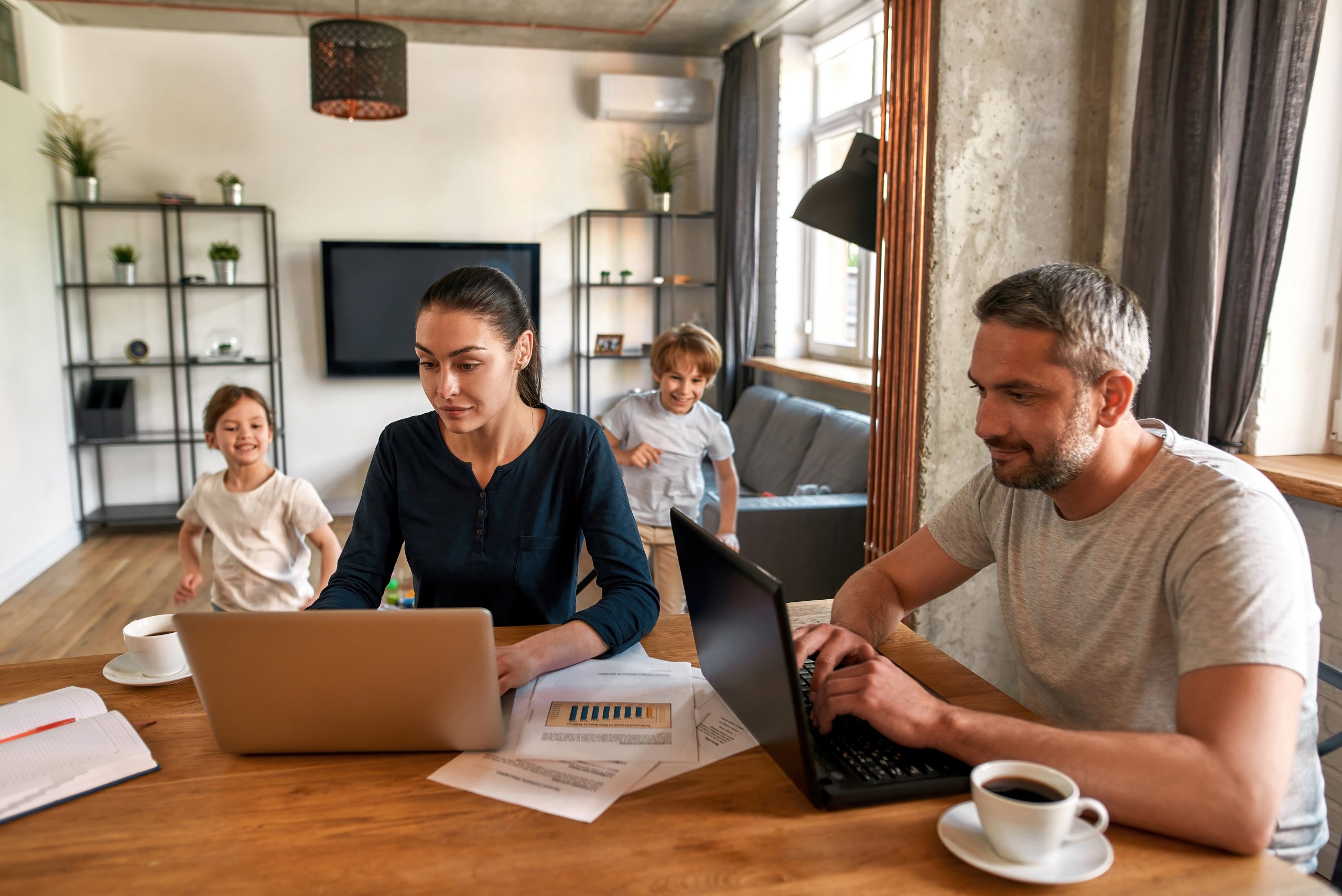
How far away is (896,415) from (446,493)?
144 cm

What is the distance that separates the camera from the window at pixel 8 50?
4492 mm

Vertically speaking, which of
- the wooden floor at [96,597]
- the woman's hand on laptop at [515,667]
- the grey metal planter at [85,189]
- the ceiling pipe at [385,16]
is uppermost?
the ceiling pipe at [385,16]

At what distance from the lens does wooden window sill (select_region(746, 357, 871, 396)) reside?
13.4 feet

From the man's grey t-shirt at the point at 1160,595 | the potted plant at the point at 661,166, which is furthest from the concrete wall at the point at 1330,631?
the potted plant at the point at 661,166

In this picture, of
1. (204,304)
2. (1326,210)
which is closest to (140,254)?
(204,304)

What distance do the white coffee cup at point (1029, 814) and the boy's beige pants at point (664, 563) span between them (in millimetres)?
2271

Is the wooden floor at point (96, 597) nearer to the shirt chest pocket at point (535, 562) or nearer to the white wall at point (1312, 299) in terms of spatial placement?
the shirt chest pocket at point (535, 562)

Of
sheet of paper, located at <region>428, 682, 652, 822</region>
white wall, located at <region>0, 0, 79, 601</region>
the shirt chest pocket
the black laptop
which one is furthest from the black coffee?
white wall, located at <region>0, 0, 79, 601</region>

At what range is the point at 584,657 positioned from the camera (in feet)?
4.53

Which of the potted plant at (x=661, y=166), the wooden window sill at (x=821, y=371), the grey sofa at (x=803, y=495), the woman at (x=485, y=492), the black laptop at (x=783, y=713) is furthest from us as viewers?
the potted plant at (x=661, y=166)

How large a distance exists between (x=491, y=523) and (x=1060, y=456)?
0.90 metres

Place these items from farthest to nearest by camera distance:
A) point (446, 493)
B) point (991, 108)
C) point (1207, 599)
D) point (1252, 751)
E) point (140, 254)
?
point (140, 254) → point (991, 108) → point (446, 493) → point (1207, 599) → point (1252, 751)

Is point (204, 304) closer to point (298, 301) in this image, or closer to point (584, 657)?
point (298, 301)

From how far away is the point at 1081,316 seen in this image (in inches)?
48.5
